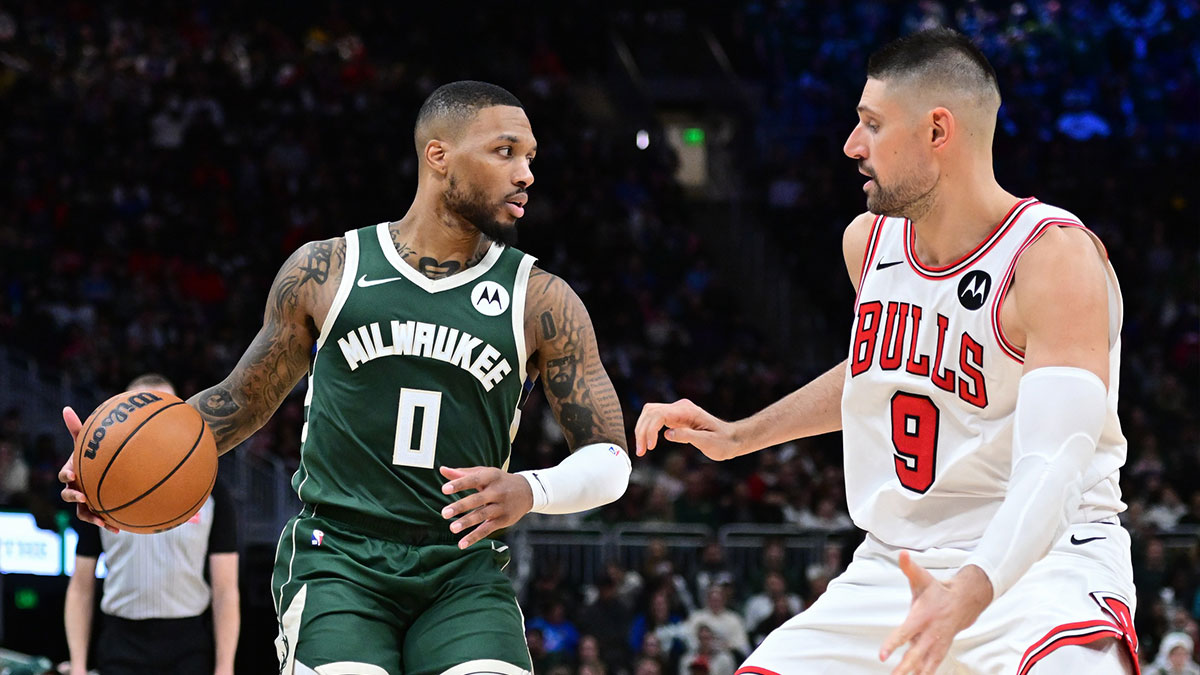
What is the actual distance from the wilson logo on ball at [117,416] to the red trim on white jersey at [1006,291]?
2.44m

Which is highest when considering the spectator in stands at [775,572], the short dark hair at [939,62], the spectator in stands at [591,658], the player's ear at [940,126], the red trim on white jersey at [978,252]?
the short dark hair at [939,62]

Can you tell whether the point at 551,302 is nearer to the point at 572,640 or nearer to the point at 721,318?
the point at 572,640

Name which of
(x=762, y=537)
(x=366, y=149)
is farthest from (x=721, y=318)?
(x=762, y=537)

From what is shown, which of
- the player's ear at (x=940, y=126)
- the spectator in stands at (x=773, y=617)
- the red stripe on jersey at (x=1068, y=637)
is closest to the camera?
the red stripe on jersey at (x=1068, y=637)

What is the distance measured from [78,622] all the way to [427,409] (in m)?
3.28

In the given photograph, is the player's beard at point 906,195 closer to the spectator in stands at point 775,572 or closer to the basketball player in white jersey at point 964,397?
the basketball player in white jersey at point 964,397

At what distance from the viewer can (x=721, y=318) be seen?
59.9ft

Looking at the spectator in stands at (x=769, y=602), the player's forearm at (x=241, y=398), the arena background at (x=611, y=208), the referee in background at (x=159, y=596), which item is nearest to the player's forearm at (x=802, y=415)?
the player's forearm at (x=241, y=398)

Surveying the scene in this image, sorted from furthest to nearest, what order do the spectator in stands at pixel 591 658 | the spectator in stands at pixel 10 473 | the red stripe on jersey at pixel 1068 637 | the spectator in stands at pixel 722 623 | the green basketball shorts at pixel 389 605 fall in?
1. the spectator in stands at pixel 10 473
2. the spectator in stands at pixel 722 623
3. the spectator in stands at pixel 591 658
4. the green basketball shorts at pixel 389 605
5. the red stripe on jersey at pixel 1068 637

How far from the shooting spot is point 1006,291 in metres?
3.71

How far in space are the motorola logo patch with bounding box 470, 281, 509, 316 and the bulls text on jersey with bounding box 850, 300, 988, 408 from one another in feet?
3.53

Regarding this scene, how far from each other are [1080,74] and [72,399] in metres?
13.7

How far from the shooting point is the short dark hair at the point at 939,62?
3832 mm

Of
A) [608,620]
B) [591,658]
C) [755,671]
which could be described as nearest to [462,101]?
[755,671]
